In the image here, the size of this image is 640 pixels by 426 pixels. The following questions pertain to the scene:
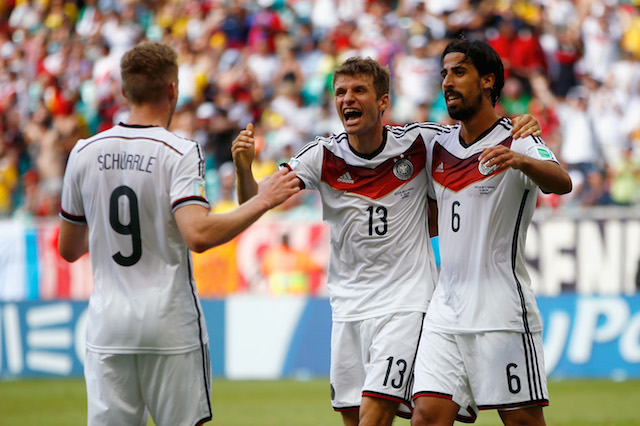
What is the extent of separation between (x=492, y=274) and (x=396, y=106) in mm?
10774

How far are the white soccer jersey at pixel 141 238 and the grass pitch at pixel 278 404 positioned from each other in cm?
518

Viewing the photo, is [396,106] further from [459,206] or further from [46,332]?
[459,206]

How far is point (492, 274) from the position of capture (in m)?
5.30

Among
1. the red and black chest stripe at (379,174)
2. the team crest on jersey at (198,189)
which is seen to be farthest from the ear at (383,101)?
the team crest on jersey at (198,189)

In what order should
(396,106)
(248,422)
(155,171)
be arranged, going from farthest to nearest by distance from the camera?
(396,106)
(248,422)
(155,171)

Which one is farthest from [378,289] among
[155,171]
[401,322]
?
[155,171]

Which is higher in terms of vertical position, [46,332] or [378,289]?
[378,289]

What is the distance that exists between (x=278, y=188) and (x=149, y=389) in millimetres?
1152

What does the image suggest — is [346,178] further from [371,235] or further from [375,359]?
[375,359]

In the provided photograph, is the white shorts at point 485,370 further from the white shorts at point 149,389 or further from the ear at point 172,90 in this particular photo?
the ear at point 172,90

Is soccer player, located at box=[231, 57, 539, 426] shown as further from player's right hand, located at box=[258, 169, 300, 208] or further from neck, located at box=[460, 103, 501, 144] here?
player's right hand, located at box=[258, 169, 300, 208]

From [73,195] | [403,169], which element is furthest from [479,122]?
[73,195]

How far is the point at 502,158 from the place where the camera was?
15.5 feet

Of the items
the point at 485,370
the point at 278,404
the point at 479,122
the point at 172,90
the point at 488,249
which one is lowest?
the point at 278,404
